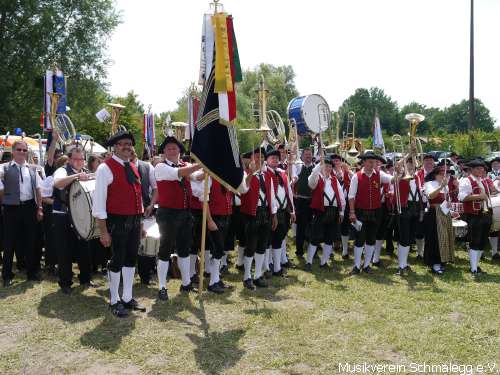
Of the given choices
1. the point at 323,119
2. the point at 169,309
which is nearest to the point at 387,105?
the point at 323,119

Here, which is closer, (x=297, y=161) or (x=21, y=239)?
(x=21, y=239)

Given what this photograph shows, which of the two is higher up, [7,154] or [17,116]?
[17,116]

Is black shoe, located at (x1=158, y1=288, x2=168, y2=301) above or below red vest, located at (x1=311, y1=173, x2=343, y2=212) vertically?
below

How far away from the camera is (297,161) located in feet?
33.9

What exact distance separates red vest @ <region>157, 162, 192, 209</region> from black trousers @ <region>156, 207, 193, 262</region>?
78 millimetres

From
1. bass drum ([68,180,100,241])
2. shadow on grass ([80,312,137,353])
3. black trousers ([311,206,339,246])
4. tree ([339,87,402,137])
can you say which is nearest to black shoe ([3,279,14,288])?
bass drum ([68,180,100,241])

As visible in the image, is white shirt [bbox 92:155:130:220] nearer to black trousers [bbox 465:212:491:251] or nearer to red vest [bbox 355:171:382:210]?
red vest [bbox 355:171:382:210]

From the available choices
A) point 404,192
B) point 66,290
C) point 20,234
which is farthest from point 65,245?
point 404,192

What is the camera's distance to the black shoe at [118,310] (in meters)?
5.77

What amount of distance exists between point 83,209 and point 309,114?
5980mm

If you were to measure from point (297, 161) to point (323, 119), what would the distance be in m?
1.14

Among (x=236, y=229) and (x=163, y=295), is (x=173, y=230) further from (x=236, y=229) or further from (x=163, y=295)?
(x=236, y=229)

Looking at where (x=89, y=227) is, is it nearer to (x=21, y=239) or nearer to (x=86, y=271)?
(x=86, y=271)

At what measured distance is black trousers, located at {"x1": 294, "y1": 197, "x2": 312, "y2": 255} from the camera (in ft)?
31.2
